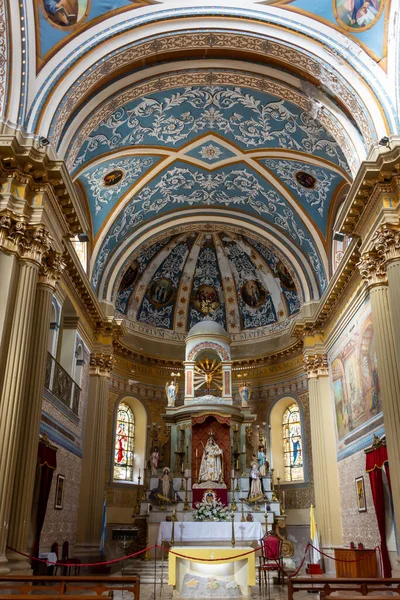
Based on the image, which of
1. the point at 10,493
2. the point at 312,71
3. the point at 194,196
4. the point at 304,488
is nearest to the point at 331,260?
the point at 194,196

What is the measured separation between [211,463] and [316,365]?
17.4 ft

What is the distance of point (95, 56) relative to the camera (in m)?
14.0

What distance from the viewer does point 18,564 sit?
33.4 ft

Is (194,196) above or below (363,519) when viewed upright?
above

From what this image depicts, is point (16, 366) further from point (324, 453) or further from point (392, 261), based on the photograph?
point (324, 453)

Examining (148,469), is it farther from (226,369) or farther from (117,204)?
(117,204)

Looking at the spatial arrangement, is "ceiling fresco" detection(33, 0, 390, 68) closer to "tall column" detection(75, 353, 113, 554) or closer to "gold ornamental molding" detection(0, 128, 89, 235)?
"gold ornamental molding" detection(0, 128, 89, 235)

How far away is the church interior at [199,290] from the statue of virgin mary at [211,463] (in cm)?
8

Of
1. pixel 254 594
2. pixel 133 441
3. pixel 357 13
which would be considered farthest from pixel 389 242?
pixel 133 441

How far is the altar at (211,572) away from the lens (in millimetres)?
11602

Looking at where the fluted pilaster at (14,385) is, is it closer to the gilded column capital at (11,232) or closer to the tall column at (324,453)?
the gilded column capital at (11,232)

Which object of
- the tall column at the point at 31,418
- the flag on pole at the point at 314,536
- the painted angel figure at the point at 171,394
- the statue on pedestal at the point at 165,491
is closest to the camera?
the tall column at the point at 31,418

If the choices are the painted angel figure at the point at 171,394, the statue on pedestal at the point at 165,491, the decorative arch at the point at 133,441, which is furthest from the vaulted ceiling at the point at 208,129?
the statue on pedestal at the point at 165,491

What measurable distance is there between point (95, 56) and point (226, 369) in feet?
43.3
